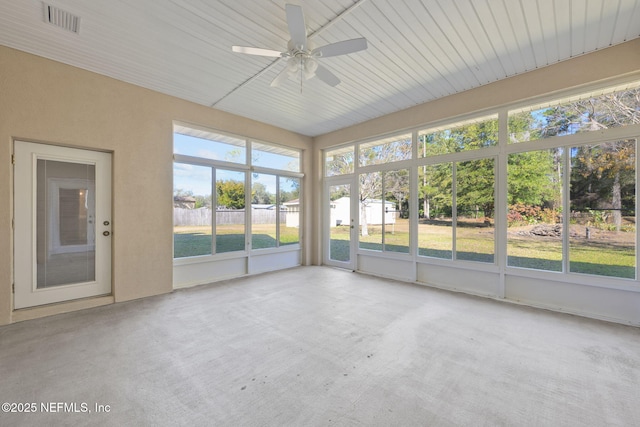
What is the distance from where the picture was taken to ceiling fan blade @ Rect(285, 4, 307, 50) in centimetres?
213

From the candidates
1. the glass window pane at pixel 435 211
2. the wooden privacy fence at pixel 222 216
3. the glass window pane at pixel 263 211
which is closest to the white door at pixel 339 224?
the wooden privacy fence at pixel 222 216

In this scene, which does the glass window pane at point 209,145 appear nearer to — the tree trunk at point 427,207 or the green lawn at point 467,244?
the green lawn at point 467,244

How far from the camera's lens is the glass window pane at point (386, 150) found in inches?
203

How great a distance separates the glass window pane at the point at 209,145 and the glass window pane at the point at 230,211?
A: 30cm

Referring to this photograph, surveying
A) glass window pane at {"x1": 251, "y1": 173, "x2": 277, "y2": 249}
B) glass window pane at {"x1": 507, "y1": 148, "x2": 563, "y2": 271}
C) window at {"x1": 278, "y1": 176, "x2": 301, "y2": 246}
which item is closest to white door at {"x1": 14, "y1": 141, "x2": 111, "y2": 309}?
glass window pane at {"x1": 251, "y1": 173, "x2": 277, "y2": 249}

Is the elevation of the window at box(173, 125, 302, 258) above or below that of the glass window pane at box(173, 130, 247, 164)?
below

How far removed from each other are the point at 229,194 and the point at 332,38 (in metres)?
3.37

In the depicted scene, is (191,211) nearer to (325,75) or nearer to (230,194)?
(230,194)

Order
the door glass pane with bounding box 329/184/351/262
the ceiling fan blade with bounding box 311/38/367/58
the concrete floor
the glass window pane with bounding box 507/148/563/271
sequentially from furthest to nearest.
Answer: the door glass pane with bounding box 329/184/351/262
the glass window pane with bounding box 507/148/563/271
the ceiling fan blade with bounding box 311/38/367/58
the concrete floor

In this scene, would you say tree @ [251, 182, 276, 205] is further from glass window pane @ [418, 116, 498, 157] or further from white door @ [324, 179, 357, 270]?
glass window pane @ [418, 116, 498, 157]

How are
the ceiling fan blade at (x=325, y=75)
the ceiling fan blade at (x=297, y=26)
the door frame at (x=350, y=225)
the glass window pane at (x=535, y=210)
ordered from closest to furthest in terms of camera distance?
the ceiling fan blade at (x=297, y=26), the ceiling fan blade at (x=325, y=75), the glass window pane at (x=535, y=210), the door frame at (x=350, y=225)

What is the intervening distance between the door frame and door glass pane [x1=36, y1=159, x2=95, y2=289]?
4386 mm

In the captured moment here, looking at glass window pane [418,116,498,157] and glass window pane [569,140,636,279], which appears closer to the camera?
glass window pane [569,140,636,279]

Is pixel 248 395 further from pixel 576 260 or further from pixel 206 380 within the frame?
pixel 576 260
